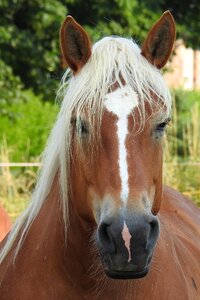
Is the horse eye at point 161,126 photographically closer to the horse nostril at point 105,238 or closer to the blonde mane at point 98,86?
the blonde mane at point 98,86

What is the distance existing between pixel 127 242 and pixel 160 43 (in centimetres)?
97

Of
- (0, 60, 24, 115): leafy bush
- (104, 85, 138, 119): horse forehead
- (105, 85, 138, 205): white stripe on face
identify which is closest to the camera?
(105, 85, 138, 205): white stripe on face

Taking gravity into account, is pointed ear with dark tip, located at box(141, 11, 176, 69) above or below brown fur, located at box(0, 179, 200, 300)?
above

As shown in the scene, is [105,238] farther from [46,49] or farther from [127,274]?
[46,49]

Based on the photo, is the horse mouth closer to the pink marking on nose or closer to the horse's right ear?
the pink marking on nose

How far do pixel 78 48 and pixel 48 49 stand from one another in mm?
8272

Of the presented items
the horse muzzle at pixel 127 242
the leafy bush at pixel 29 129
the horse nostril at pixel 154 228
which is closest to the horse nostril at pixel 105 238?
the horse muzzle at pixel 127 242

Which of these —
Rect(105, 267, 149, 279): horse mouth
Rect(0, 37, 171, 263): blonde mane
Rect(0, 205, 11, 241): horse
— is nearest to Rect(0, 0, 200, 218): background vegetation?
Rect(0, 205, 11, 241): horse

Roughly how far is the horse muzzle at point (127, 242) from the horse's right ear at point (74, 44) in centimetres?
79

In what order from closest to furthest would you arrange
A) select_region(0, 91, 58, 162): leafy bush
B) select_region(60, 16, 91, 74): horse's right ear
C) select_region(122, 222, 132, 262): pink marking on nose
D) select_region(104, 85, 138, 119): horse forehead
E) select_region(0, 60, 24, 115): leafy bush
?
select_region(122, 222, 132, 262): pink marking on nose → select_region(104, 85, 138, 119): horse forehead → select_region(60, 16, 91, 74): horse's right ear → select_region(0, 60, 24, 115): leafy bush → select_region(0, 91, 58, 162): leafy bush

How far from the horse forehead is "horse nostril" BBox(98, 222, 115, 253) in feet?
1.56

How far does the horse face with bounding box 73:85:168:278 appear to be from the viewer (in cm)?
302

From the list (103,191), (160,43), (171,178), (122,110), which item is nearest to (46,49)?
(171,178)

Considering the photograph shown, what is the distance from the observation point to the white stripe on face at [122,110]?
3.14 metres
